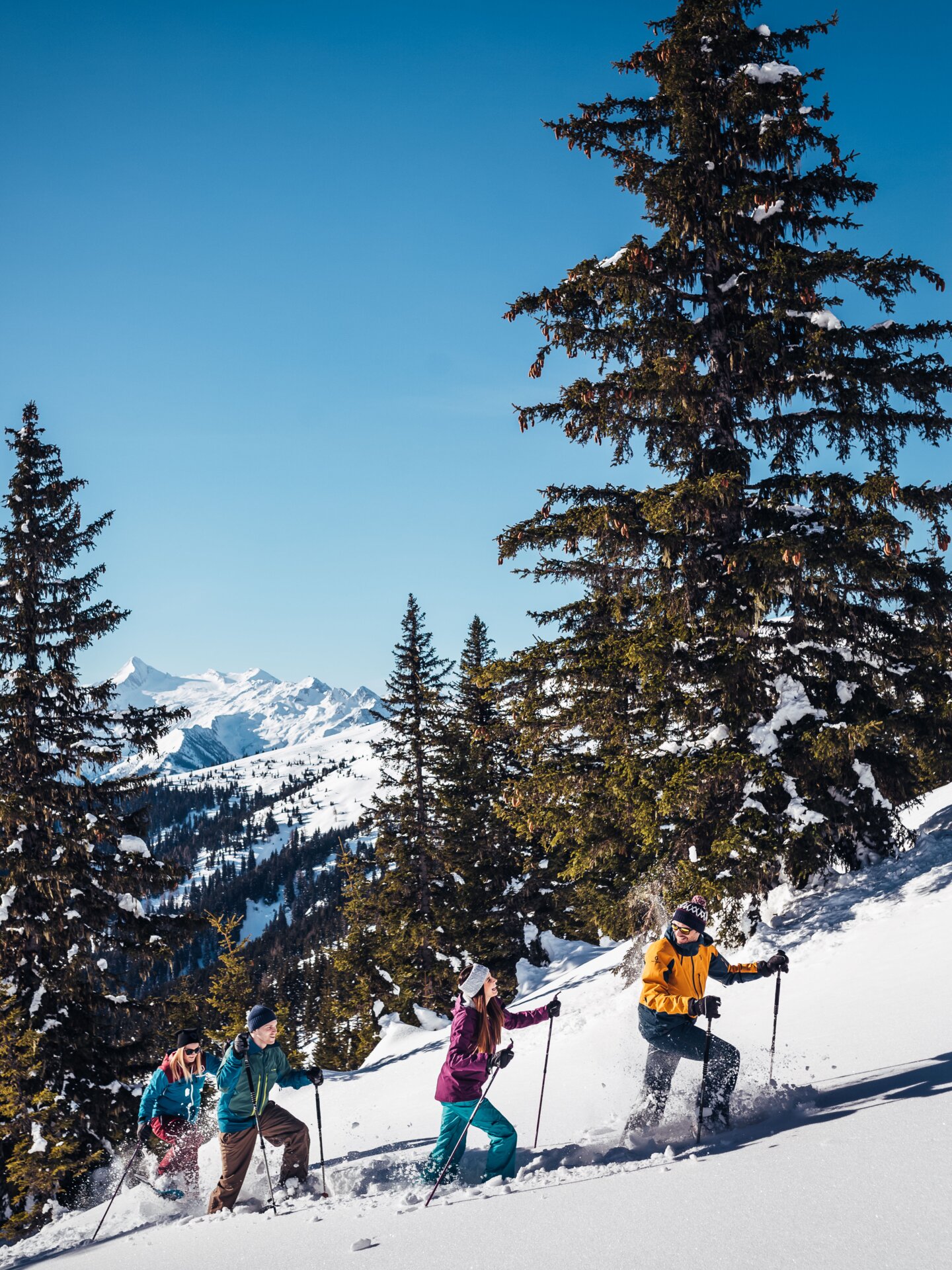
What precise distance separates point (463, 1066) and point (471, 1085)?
0.55ft

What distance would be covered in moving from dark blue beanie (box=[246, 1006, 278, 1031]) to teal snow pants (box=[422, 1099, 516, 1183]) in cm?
186

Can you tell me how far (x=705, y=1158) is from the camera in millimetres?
5176

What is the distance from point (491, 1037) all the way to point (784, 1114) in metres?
2.37

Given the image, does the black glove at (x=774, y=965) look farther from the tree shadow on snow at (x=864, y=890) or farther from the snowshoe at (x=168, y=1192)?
the snowshoe at (x=168, y=1192)

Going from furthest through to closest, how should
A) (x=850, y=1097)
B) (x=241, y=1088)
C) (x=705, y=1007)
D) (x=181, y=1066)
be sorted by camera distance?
(x=181, y=1066)
(x=241, y=1088)
(x=850, y=1097)
(x=705, y=1007)

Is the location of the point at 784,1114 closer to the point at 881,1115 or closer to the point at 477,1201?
the point at 881,1115

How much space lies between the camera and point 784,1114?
5875mm

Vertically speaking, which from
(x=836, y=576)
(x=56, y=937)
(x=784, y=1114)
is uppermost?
(x=836, y=576)

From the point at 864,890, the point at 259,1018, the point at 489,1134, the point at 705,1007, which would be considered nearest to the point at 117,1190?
the point at 259,1018

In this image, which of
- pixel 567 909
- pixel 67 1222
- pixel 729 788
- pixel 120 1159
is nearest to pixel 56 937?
pixel 120 1159

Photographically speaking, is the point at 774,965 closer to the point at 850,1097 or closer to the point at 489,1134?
the point at 850,1097

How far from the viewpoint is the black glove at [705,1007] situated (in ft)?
18.6

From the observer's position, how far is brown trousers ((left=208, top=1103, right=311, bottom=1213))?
658cm

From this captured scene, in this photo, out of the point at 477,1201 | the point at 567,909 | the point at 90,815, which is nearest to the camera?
the point at 477,1201
